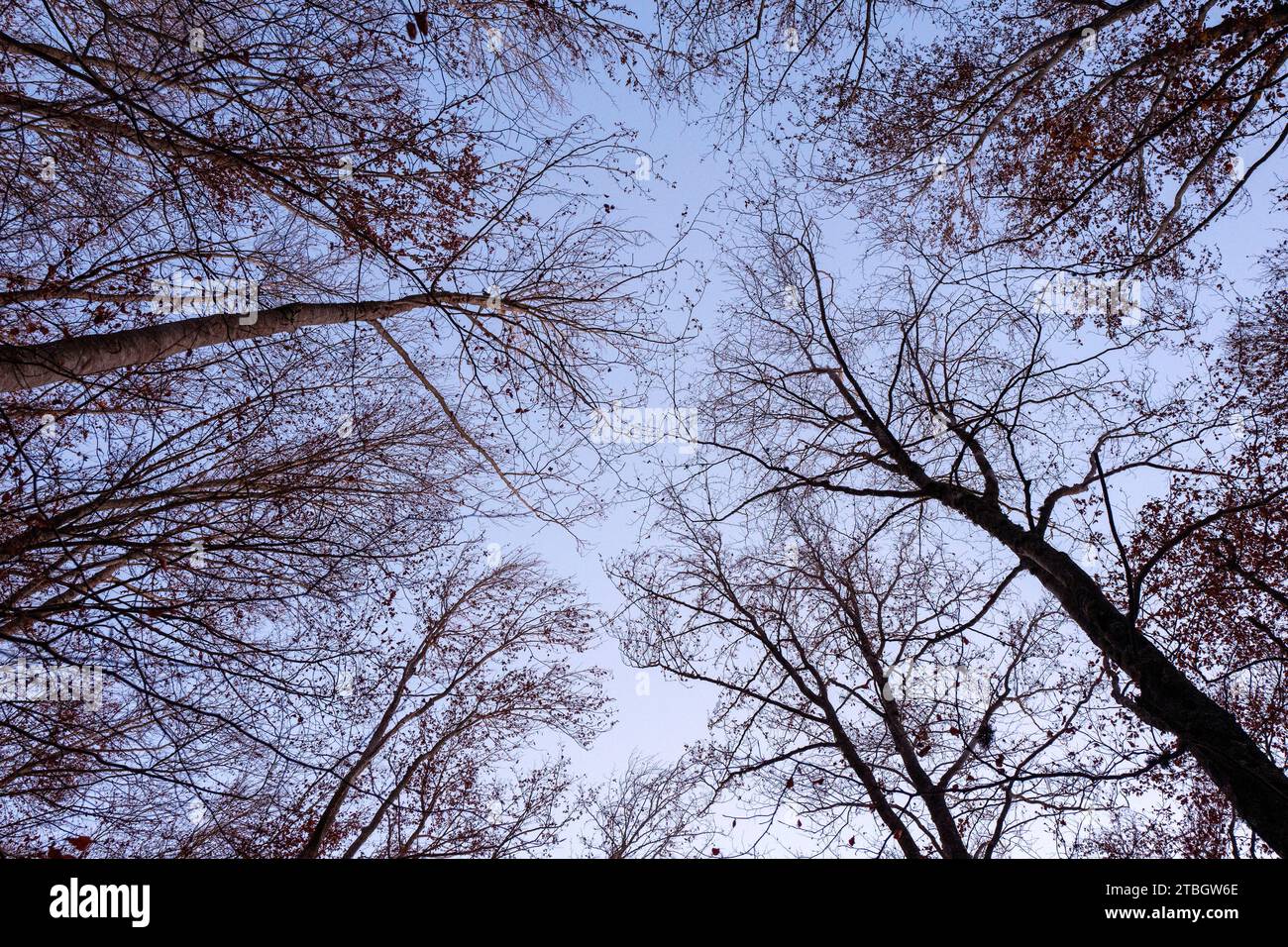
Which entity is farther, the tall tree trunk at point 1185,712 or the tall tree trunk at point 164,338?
the tall tree trunk at point 164,338

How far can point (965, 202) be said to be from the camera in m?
8.05
